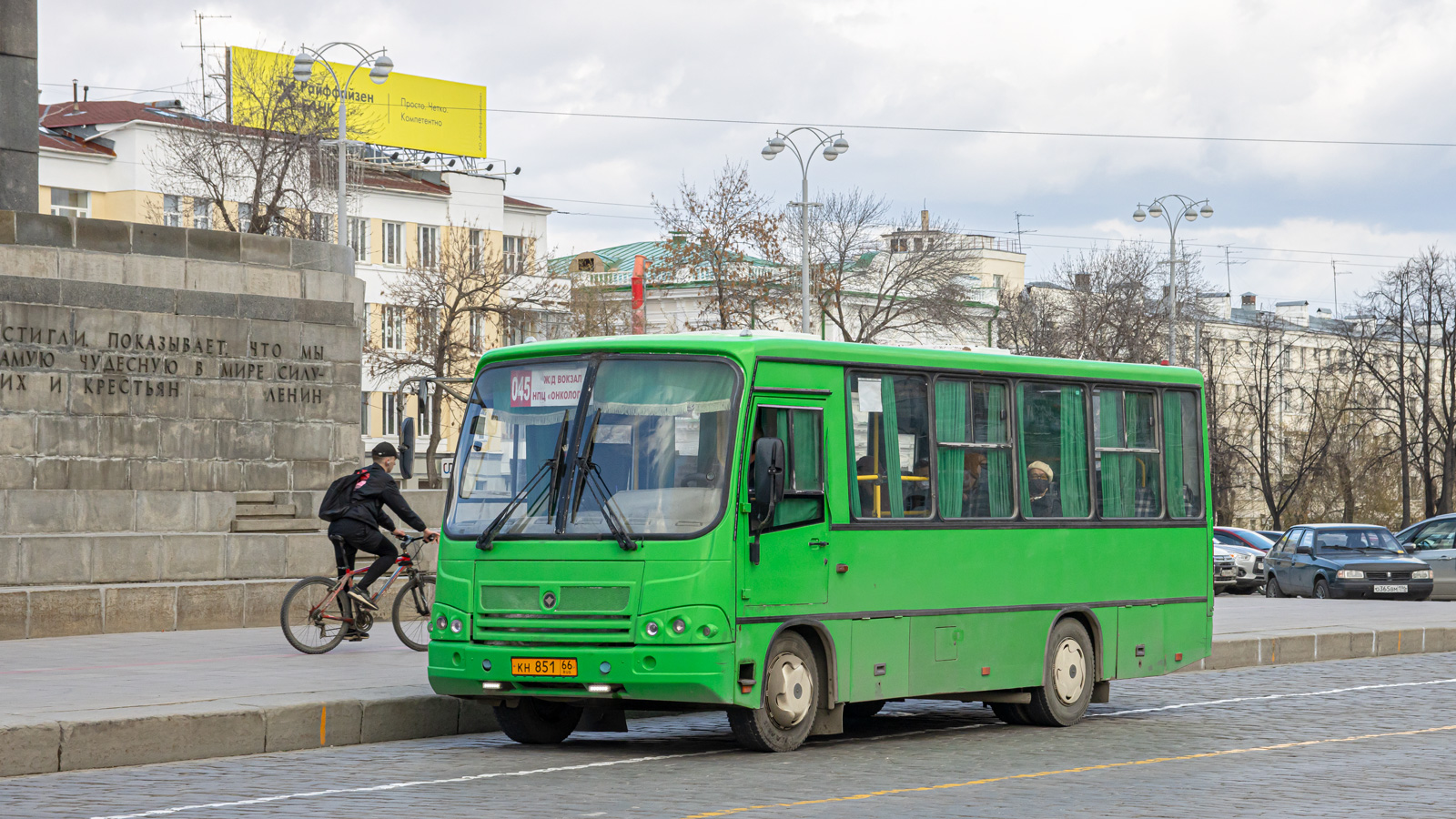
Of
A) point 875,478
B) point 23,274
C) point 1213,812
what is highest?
point 23,274

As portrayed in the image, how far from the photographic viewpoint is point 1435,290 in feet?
229

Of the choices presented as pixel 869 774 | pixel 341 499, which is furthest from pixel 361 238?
pixel 869 774

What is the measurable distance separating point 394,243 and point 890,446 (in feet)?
234

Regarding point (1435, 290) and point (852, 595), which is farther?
point (1435, 290)

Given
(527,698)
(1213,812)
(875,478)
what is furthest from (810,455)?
(1213,812)

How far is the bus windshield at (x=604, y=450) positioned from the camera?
1155 cm

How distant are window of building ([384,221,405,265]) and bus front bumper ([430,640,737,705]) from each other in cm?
7121

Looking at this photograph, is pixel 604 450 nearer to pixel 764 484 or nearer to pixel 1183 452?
pixel 764 484

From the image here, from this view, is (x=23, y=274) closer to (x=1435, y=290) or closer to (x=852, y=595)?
(x=852, y=595)

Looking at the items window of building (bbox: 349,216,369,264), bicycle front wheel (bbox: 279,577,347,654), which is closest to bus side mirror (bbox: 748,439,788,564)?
bicycle front wheel (bbox: 279,577,347,654)

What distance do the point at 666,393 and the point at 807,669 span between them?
6.21 ft

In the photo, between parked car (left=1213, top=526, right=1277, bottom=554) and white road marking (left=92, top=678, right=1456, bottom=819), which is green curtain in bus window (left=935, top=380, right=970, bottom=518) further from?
parked car (left=1213, top=526, right=1277, bottom=554)

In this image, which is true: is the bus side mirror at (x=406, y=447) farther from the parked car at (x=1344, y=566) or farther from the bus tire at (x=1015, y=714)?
the parked car at (x=1344, y=566)

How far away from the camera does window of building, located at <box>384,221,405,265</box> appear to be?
81.7 metres
